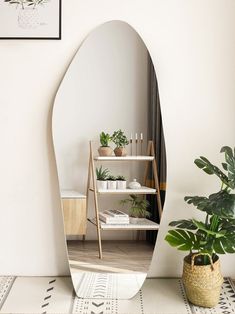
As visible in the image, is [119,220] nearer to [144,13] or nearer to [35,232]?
[35,232]

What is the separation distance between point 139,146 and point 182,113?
0.37 meters

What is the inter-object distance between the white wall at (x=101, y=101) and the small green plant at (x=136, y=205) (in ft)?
0.20

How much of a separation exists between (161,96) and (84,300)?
1.29 m

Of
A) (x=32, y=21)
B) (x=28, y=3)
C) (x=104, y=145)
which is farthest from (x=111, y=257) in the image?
(x=28, y=3)

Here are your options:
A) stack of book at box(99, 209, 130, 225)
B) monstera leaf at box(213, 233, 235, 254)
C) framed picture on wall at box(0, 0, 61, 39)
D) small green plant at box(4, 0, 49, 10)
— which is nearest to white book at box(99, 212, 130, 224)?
stack of book at box(99, 209, 130, 225)

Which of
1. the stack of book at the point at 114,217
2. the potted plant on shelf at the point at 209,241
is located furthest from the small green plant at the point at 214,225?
the stack of book at the point at 114,217

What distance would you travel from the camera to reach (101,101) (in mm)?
2398

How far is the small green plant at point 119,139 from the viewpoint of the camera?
2.38 meters

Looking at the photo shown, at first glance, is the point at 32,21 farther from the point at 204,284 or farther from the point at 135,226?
the point at 204,284

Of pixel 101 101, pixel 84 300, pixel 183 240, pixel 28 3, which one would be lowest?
pixel 84 300

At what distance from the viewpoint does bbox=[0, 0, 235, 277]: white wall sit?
2.48 meters

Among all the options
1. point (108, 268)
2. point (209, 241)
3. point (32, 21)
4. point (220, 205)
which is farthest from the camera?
point (32, 21)

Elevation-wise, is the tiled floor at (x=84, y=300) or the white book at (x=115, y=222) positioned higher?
the white book at (x=115, y=222)

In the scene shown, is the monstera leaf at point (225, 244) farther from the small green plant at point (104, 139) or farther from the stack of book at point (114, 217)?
the small green plant at point (104, 139)
